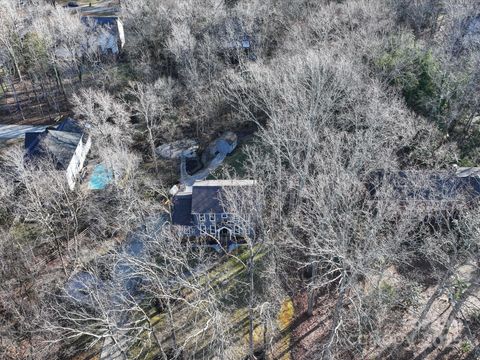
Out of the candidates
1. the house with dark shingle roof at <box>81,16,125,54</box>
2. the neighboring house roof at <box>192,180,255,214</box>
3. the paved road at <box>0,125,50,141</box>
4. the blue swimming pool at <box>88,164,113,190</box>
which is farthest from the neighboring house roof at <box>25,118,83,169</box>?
the house with dark shingle roof at <box>81,16,125,54</box>

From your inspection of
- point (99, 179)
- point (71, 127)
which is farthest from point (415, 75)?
point (71, 127)

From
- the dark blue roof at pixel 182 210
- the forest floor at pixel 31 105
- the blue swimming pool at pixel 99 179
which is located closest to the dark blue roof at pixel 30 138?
the blue swimming pool at pixel 99 179

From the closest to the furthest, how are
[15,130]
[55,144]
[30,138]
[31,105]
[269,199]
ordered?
1. [269,199]
2. [55,144]
3. [30,138]
4. [15,130]
5. [31,105]

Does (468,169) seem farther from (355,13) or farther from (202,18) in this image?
(202,18)

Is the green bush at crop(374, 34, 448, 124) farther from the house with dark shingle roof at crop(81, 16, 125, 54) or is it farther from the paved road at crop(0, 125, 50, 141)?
the paved road at crop(0, 125, 50, 141)

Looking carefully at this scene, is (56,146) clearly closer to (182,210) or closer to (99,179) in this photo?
(99,179)

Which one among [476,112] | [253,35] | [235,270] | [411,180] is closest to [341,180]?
[411,180]
